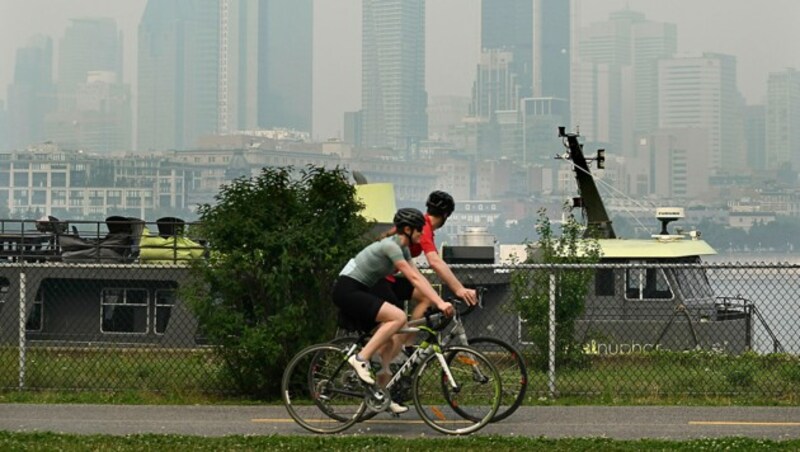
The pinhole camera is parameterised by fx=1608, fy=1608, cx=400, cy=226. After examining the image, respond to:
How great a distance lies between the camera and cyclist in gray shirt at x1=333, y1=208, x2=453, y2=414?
10.6m

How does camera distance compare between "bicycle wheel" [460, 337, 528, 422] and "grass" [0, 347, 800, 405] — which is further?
"grass" [0, 347, 800, 405]

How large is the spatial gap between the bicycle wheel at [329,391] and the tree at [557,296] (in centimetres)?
459

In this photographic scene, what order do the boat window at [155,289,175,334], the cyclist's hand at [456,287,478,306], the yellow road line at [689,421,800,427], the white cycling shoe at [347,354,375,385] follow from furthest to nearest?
the boat window at [155,289,175,334], the yellow road line at [689,421,800,427], the white cycling shoe at [347,354,375,385], the cyclist's hand at [456,287,478,306]

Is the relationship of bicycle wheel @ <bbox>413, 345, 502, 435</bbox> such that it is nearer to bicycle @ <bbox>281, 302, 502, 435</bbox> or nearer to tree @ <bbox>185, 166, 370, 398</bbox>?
bicycle @ <bbox>281, 302, 502, 435</bbox>

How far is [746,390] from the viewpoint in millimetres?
13672

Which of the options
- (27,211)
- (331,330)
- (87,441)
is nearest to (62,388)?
(331,330)

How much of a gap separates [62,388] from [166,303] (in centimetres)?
991

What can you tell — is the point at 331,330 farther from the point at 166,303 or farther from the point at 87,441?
the point at 166,303

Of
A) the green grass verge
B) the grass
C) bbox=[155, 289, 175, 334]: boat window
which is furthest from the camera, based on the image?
bbox=[155, 289, 175, 334]: boat window

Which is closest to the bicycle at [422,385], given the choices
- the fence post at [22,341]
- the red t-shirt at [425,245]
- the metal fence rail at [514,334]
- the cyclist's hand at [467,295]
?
the cyclist's hand at [467,295]

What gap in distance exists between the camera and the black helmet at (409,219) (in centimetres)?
1072

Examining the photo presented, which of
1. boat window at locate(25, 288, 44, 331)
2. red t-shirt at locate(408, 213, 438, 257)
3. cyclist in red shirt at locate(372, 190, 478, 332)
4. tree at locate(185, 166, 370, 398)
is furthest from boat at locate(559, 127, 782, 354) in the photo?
red t-shirt at locate(408, 213, 438, 257)

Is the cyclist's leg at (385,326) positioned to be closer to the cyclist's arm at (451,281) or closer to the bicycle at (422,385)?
the bicycle at (422,385)

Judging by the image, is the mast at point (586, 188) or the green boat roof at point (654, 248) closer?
the green boat roof at point (654, 248)
